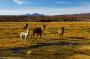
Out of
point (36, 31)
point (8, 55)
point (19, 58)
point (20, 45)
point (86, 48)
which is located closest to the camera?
point (19, 58)

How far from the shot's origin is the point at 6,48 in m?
27.2

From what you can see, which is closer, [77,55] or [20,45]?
[77,55]

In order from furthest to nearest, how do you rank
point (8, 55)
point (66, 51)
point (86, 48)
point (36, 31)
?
1. point (36, 31)
2. point (86, 48)
3. point (66, 51)
4. point (8, 55)

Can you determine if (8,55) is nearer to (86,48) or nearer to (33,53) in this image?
(33,53)

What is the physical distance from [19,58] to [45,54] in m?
2.85

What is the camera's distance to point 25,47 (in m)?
27.8

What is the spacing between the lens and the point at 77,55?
23.1 m

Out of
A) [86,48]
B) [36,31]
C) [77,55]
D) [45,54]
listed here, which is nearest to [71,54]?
[77,55]

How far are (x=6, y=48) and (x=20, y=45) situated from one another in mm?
2199

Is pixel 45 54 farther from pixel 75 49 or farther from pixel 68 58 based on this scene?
pixel 75 49

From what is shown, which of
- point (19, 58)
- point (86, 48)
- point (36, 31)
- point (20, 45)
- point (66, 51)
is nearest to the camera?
point (19, 58)

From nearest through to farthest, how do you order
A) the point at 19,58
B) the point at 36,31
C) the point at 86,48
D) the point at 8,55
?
the point at 19,58 → the point at 8,55 → the point at 86,48 → the point at 36,31

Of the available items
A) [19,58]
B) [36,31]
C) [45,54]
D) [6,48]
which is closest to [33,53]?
[45,54]

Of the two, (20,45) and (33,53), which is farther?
(20,45)
